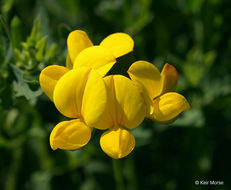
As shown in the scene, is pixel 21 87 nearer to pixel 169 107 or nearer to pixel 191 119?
pixel 169 107

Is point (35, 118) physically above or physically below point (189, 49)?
below

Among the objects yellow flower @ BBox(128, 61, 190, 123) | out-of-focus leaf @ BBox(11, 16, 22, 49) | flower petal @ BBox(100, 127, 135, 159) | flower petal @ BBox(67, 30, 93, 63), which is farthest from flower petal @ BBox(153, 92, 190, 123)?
out-of-focus leaf @ BBox(11, 16, 22, 49)

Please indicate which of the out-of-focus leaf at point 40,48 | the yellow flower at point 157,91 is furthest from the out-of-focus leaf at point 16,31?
the yellow flower at point 157,91

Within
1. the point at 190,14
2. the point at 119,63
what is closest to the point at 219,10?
the point at 190,14

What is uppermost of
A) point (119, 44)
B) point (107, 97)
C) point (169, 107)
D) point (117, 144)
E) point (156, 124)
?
point (119, 44)

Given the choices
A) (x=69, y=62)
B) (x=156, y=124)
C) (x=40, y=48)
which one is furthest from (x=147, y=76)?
(x=156, y=124)

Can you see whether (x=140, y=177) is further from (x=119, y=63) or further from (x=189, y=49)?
(x=119, y=63)
